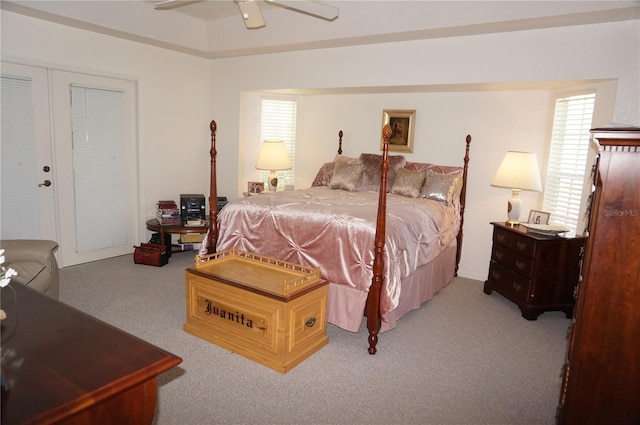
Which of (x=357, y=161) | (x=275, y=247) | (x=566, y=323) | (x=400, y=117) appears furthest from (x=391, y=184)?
(x=566, y=323)

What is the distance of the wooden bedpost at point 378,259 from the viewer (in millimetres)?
2973

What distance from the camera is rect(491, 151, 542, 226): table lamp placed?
4055 millimetres

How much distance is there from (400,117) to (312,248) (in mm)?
2433

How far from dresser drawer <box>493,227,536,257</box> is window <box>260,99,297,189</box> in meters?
2.94

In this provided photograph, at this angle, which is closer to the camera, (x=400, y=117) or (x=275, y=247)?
(x=275, y=247)

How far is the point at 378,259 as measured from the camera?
303 cm

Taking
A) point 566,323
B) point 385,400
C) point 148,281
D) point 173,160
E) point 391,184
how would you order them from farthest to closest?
1. point 173,160
2. point 391,184
3. point 148,281
4. point 566,323
5. point 385,400

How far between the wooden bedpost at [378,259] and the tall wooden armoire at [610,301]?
136cm

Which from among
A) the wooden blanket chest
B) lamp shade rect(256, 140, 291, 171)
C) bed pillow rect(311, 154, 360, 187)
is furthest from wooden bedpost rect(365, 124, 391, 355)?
lamp shade rect(256, 140, 291, 171)

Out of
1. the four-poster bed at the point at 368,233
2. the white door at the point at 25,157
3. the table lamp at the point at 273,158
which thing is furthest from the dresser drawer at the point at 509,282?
the white door at the point at 25,157

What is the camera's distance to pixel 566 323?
377 cm

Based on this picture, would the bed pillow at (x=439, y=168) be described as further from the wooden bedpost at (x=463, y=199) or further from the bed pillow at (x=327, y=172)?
the bed pillow at (x=327, y=172)

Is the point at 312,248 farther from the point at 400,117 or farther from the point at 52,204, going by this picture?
the point at 52,204

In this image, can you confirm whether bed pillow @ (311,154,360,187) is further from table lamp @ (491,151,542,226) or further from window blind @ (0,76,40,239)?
window blind @ (0,76,40,239)
